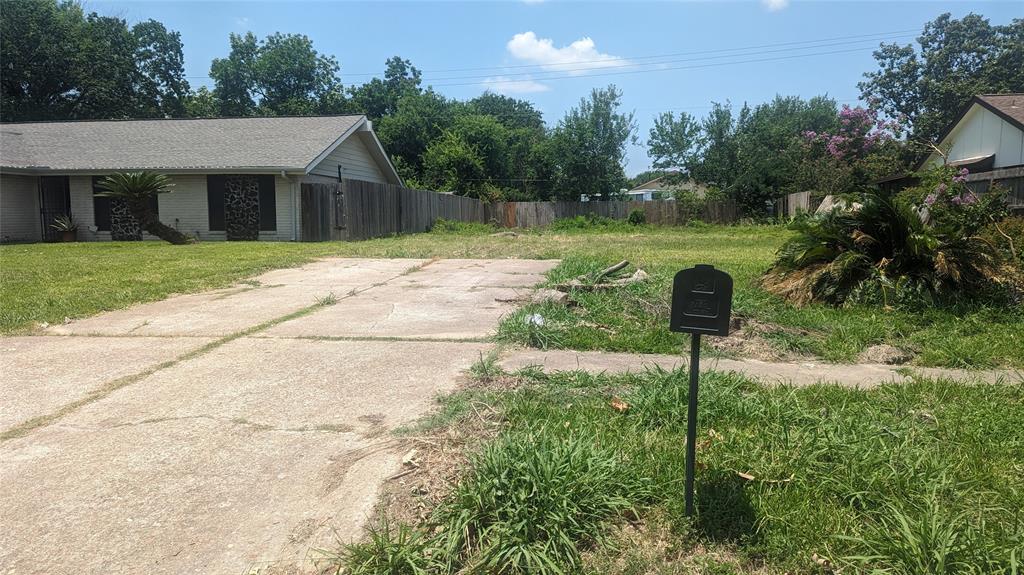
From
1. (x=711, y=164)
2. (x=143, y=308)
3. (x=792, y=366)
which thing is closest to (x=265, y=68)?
(x=711, y=164)

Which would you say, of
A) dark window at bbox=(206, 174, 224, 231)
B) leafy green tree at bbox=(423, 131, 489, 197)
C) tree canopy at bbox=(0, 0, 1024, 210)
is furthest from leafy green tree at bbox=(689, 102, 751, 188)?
dark window at bbox=(206, 174, 224, 231)

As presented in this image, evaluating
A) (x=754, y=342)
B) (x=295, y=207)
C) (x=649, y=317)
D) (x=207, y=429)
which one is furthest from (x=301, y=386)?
(x=295, y=207)

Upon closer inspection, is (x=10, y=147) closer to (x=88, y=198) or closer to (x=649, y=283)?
(x=88, y=198)

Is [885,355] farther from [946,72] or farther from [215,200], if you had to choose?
[946,72]

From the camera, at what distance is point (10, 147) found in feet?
68.3

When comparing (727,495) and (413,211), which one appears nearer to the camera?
(727,495)

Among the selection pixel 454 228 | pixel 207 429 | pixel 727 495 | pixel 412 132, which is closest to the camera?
pixel 727 495

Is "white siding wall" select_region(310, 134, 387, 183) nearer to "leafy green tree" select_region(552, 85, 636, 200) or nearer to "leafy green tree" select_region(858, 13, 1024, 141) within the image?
"leafy green tree" select_region(552, 85, 636, 200)

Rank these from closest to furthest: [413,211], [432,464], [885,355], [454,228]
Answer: [432,464] < [885,355] < [413,211] < [454,228]

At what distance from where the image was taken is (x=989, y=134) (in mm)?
18422

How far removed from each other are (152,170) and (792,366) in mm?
20372

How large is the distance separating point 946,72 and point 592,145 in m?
22.5

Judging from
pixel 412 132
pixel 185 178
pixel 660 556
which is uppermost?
pixel 412 132

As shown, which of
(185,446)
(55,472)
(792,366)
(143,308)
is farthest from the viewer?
(143,308)
